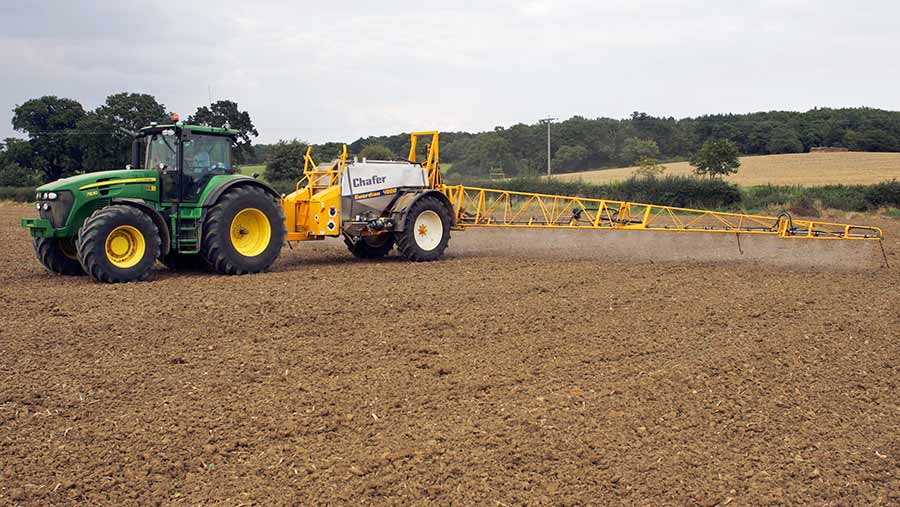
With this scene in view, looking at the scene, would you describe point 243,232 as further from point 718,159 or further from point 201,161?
point 718,159

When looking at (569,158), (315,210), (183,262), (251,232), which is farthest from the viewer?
(569,158)

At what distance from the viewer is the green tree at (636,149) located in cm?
6081

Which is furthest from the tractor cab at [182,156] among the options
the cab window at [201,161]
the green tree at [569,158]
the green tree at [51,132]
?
the green tree at [569,158]

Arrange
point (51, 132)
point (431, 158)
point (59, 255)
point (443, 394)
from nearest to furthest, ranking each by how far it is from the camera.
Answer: point (443, 394)
point (59, 255)
point (431, 158)
point (51, 132)

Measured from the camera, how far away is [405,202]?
41.3ft

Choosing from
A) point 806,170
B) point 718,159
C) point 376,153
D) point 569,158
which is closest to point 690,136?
point 569,158

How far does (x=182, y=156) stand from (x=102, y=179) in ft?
3.54

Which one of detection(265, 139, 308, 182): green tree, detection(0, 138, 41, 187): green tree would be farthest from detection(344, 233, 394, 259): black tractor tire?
detection(0, 138, 41, 187): green tree

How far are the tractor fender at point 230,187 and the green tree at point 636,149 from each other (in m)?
53.1

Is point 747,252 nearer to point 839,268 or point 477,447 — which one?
point 839,268

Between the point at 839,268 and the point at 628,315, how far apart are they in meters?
6.03

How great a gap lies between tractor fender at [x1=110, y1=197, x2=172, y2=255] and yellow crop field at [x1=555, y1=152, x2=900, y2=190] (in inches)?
1276

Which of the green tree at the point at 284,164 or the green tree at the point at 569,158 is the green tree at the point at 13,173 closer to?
the green tree at the point at 284,164

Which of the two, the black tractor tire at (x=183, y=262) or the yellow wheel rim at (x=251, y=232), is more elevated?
the yellow wheel rim at (x=251, y=232)
